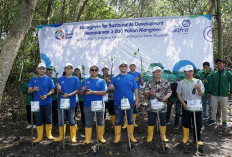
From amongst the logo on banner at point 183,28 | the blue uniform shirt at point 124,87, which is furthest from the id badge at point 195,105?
the logo on banner at point 183,28

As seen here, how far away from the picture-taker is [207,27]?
6504 mm

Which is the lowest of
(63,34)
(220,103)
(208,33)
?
(220,103)

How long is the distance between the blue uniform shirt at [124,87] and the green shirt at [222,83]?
8.61 ft

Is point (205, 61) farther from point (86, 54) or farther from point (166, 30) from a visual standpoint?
point (86, 54)

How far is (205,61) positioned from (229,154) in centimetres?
300

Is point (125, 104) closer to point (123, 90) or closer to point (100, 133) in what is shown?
point (123, 90)

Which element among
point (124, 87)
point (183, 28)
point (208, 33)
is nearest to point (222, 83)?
point (208, 33)

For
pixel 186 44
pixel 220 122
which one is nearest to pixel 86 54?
pixel 186 44

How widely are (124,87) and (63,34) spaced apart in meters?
3.74

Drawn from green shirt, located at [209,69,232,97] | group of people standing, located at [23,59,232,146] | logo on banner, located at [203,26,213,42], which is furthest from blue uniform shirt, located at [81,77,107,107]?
logo on banner, located at [203,26,213,42]

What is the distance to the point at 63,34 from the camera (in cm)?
732

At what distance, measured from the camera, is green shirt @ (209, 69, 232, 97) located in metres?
5.77

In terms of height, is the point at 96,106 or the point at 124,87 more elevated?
the point at 124,87

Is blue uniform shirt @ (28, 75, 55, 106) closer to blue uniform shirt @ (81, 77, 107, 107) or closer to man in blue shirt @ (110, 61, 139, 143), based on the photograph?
blue uniform shirt @ (81, 77, 107, 107)
